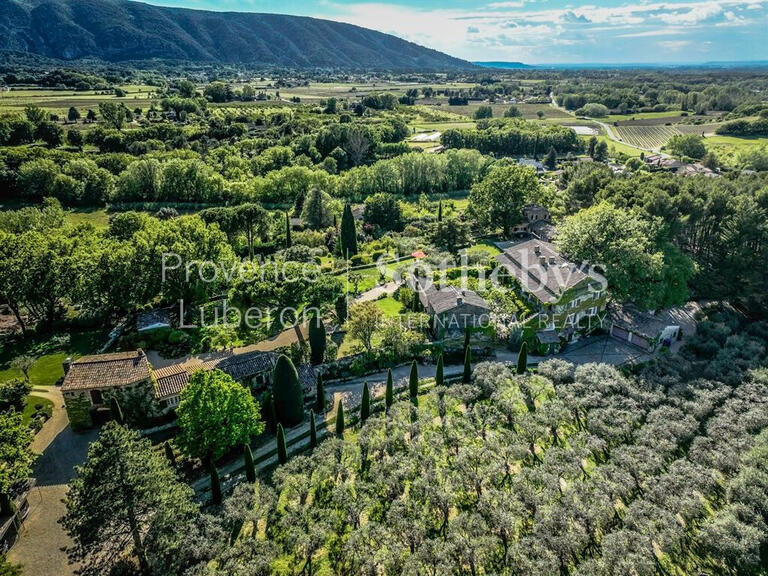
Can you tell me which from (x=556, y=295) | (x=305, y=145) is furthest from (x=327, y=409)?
(x=305, y=145)

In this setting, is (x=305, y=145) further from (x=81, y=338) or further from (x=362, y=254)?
(x=81, y=338)

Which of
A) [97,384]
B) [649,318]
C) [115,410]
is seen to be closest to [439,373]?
[115,410]

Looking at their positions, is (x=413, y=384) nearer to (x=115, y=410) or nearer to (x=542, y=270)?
(x=542, y=270)

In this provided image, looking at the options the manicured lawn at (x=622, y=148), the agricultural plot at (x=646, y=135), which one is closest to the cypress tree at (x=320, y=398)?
the manicured lawn at (x=622, y=148)

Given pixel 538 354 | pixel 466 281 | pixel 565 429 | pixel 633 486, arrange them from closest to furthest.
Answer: pixel 633 486, pixel 565 429, pixel 538 354, pixel 466 281

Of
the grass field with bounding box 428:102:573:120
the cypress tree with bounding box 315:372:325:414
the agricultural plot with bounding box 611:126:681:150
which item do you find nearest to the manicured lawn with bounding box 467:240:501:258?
the cypress tree with bounding box 315:372:325:414

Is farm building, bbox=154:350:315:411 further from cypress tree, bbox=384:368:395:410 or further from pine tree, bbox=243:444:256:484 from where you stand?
pine tree, bbox=243:444:256:484

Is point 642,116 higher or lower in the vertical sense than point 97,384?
higher
